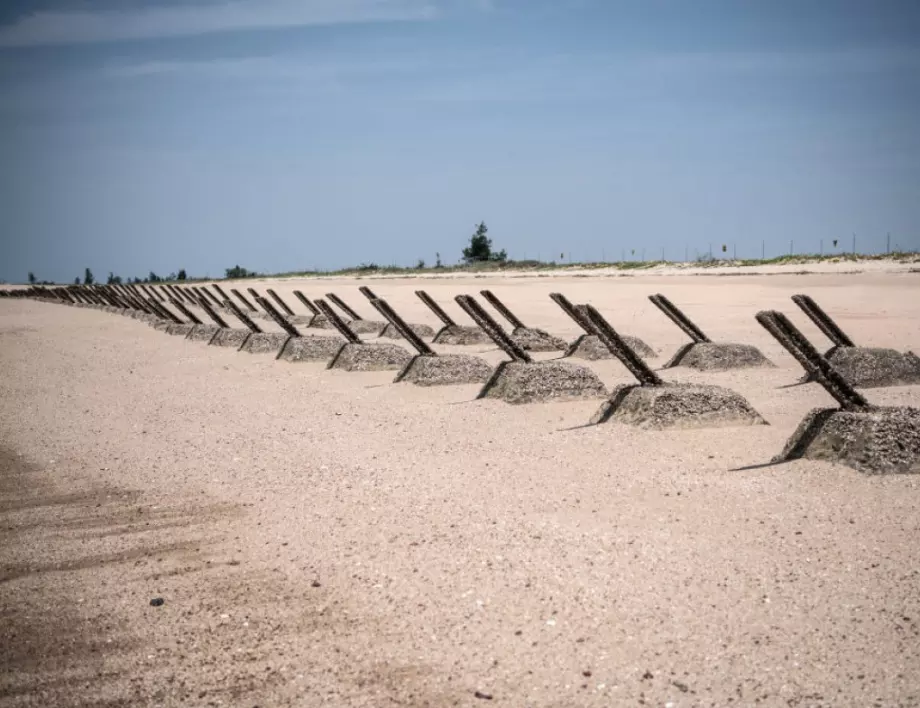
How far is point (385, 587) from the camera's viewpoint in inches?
199

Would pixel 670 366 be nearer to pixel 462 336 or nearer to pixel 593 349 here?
pixel 593 349

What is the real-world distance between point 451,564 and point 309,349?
12.0 metres

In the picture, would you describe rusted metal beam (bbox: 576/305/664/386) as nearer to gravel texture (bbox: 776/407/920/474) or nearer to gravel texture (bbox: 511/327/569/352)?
gravel texture (bbox: 776/407/920/474)

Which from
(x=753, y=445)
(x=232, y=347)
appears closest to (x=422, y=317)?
(x=232, y=347)

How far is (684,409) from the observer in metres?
8.75

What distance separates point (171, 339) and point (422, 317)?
7.18 meters

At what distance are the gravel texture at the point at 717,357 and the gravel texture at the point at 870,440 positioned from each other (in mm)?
6395

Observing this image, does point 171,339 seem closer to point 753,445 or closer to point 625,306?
point 625,306

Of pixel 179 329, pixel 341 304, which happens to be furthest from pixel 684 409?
pixel 179 329

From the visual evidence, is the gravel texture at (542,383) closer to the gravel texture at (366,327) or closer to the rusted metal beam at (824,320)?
the rusted metal beam at (824,320)

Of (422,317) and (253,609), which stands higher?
(253,609)

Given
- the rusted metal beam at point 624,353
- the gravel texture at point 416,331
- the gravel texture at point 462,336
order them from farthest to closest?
1. the gravel texture at point 416,331
2. the gravel texture at point 462,336
3. the rusted metal beam at point 624,353

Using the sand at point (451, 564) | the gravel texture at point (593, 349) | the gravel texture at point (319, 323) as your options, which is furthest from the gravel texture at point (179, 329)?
the sand at point (451, 564)

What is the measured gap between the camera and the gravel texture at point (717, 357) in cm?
1350
